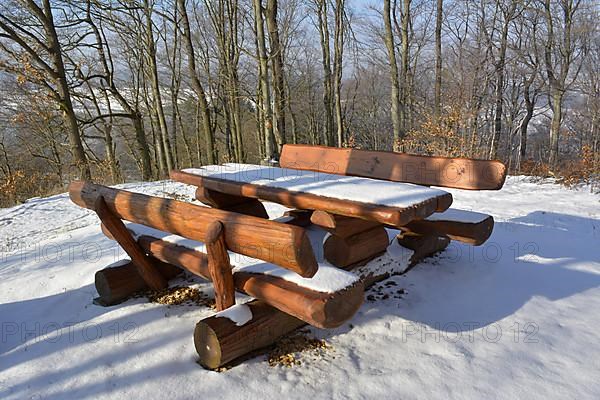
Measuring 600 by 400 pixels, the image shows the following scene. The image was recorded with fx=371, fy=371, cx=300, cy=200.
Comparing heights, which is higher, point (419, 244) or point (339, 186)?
point (339, 186)

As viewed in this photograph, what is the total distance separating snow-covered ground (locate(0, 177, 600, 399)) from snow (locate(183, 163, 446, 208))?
0.88 m

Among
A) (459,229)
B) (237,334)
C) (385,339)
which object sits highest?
(459,229)

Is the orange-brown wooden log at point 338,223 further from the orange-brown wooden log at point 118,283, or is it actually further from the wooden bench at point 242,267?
the orange-brown wooden log at point 118,283

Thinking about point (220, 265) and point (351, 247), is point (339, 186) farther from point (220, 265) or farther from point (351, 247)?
point (220, 265)

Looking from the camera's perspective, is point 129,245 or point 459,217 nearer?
point 129,245

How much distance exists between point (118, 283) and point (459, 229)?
111 inches

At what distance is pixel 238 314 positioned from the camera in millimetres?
2104

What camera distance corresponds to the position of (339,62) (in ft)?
56.0

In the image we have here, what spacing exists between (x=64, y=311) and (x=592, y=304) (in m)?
Result: 3.95

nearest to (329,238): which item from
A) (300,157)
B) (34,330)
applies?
(300,157)

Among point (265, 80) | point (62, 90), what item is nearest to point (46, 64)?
point (62, 90)

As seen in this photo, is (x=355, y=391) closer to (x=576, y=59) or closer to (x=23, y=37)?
(x=23, y=37)

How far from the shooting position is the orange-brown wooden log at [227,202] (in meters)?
3.37

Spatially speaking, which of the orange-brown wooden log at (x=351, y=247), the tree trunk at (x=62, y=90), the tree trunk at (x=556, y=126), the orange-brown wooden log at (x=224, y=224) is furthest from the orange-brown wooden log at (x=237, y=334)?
the tree trunk at (x=556, y=126)
